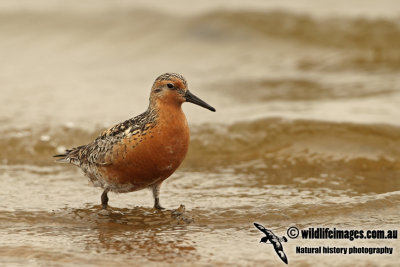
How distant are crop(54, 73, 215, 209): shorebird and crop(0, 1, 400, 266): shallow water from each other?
0.48 metres

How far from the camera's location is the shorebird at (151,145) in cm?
792

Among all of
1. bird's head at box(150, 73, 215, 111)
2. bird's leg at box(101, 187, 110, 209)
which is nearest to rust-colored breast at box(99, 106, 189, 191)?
bird's head at box(150, 73, 215, 111)

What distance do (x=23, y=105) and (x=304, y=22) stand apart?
851 centimetres

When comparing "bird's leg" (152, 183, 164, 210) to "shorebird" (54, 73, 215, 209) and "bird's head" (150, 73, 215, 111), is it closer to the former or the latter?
"shorebird" (54, 73, 215, 209)

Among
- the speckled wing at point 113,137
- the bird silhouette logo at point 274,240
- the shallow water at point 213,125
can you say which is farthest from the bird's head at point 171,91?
the bird silhouette logo at point 274,240

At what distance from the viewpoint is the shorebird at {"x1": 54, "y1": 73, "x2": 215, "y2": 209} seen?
7922 mm

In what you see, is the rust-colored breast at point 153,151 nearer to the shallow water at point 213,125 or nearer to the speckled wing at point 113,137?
the speckled wing at point 113,137

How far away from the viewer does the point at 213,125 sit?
1198cm

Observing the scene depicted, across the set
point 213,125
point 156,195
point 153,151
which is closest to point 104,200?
point 156,195

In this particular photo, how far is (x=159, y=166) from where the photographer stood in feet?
26.0

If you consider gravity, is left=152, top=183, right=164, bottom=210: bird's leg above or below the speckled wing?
below

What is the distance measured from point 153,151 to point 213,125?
4177mm

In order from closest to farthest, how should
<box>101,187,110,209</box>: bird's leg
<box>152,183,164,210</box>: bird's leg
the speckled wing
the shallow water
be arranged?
the shallow water, the speckled wing, <box>152,183,164,210</box>: bird's leg, <box>101,187,110,209</box>: bird's leg

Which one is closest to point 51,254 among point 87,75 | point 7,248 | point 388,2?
point 7,248
